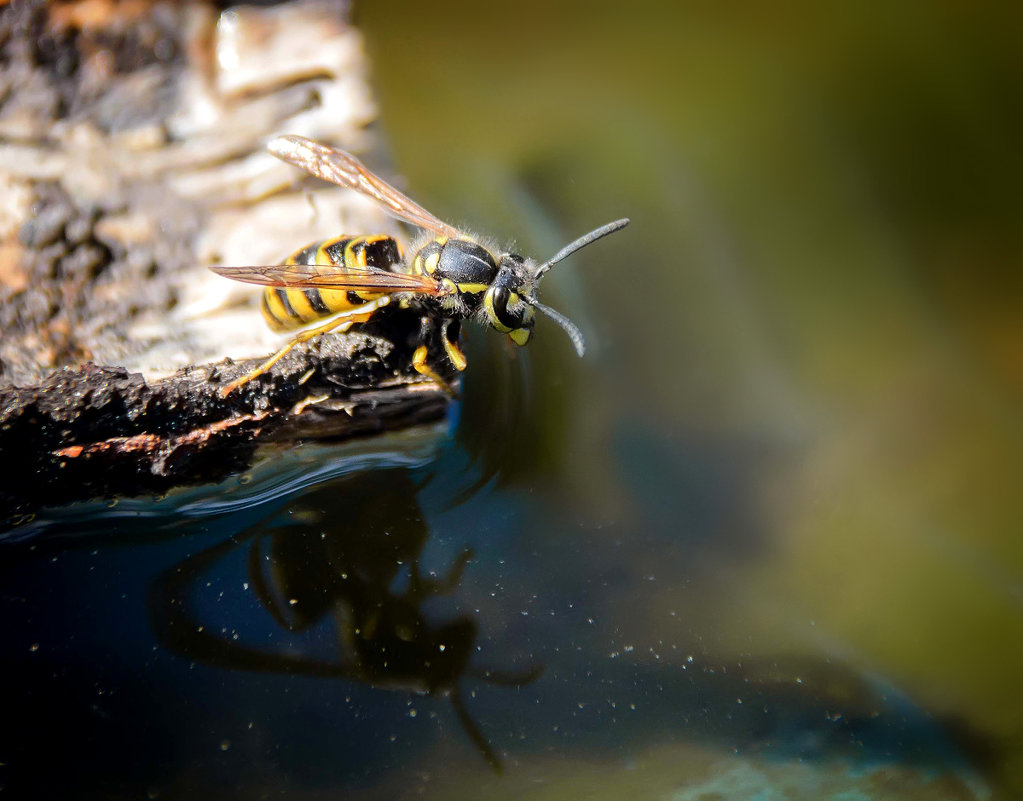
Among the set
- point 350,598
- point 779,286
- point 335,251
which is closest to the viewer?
point 350,598

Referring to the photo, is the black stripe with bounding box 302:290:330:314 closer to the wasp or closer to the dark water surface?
Answer: the wasp

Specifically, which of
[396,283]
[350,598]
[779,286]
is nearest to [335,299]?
[396,283]

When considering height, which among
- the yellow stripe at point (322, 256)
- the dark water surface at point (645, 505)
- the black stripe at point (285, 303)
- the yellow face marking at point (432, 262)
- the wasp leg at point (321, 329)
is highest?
the yellow stripe at point (322, 256)

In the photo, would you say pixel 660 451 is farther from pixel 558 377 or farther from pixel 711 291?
pixel 711 291

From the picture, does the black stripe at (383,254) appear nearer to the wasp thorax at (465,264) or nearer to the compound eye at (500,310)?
the wasp thorax at (465,264)

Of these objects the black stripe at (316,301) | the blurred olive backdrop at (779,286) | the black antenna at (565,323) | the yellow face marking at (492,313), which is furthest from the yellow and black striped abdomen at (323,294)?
the blurred olive backdrop at (779,286)

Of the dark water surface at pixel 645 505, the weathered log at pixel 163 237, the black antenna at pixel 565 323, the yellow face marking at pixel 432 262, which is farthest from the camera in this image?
the yellow face marking at pixel 432 262

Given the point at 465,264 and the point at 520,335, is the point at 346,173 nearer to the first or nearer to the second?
the point at 465,264

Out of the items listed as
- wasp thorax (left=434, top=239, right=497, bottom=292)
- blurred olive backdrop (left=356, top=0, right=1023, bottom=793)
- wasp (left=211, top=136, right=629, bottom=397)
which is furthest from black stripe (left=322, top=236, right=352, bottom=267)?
blurred olive backdrop (left=356, top=0, right=1023, bottom=793)
